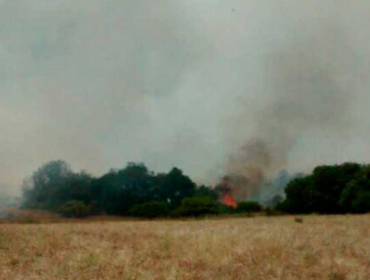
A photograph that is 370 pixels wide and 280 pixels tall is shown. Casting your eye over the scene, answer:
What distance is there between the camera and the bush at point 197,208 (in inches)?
2582

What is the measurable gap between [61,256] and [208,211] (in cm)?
5437

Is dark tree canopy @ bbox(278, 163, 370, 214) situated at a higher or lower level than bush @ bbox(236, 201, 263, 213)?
higher

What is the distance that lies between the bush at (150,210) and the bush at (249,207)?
10.00 m

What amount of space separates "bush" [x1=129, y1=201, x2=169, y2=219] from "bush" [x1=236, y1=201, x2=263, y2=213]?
394 inches

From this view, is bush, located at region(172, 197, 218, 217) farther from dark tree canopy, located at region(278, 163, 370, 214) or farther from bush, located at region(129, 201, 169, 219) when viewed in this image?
dark tree canopy, located at region(278, 163, 370, 214)

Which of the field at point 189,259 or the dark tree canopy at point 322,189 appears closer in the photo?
the field at point 189,259

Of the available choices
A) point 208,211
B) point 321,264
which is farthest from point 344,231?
point 208,211

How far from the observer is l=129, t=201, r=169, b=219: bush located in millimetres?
70562

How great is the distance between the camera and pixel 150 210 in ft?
235

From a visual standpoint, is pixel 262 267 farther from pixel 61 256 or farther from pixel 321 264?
pixel 61 256

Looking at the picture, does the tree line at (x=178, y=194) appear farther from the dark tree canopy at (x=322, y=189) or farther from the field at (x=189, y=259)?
the field at (x=189, y=259)

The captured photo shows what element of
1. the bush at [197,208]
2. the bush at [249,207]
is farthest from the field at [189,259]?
the bush at [249,207]

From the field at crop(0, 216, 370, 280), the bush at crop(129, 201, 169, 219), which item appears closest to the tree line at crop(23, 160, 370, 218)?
the bush at crop(129, 201, 169, 219)

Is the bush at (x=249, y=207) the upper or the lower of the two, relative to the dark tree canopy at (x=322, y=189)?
lower
